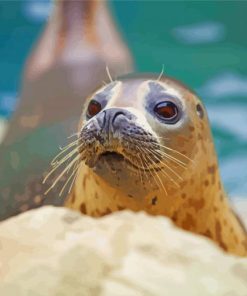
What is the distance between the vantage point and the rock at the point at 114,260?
154cm

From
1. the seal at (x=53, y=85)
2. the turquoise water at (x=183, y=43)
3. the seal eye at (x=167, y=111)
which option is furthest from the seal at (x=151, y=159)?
the turquoise water at (x=183, y=43)

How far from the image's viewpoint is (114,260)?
1564 millimetres

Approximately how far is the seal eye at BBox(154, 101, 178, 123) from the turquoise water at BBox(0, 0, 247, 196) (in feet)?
1.17

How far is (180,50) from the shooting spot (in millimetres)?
2053

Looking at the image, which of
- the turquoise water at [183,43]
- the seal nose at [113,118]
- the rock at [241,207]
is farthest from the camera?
the turquoise water at [183,43]

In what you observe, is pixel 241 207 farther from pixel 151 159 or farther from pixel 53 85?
pixel 53 85

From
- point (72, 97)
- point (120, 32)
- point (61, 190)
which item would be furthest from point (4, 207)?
point (120, 32)

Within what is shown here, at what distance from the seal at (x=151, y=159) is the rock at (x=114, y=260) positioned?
4 centimetres

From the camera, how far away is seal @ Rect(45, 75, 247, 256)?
1.50 metres

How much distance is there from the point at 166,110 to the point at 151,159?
0.35 feet

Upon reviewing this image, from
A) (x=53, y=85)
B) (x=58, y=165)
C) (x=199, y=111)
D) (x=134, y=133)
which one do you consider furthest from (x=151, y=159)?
(x=53, y=85)

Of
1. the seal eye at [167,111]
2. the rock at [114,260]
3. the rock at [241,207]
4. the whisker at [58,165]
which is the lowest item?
the rock at [114,260]

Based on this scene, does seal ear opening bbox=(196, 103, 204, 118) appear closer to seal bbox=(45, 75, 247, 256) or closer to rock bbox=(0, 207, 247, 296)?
seal bbox=(45, 75, 247, 256)

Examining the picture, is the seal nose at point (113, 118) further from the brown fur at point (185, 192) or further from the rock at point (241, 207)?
the rock at point (241, 207)
